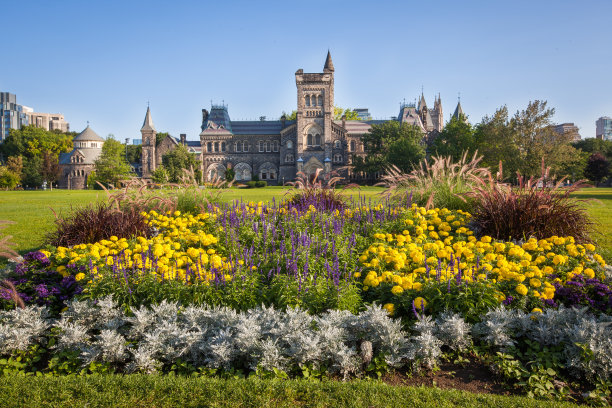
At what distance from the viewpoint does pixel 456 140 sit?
5072 cm

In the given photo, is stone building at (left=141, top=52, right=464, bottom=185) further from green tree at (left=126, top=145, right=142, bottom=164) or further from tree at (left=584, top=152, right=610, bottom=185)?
tree at (left=584, top=152, right=610, bottom=185)

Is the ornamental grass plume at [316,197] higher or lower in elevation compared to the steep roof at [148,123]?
lower

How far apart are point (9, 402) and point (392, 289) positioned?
375 centimetres

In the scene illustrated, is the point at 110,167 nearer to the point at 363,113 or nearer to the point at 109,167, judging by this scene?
the point at 109,167

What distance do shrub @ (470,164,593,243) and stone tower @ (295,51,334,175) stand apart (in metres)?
59.9

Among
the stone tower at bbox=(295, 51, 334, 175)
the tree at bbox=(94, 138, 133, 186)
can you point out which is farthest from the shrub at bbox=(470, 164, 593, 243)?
the tree at bbox=(94, 138, 133, 186)

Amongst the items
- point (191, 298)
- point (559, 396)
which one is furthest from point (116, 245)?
point (559, 396)

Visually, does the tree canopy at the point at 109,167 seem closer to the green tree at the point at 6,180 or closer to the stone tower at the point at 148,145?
the stone tower at the point at 148,145

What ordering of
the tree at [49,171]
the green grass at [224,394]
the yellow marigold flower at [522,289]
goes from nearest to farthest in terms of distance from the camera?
the green grass at [224,394] < the yellow marigold flower at [522,289] < the tree at [49,171]

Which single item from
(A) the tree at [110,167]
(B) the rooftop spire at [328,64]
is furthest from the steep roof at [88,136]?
(B) the rooftop spire at [328,64]

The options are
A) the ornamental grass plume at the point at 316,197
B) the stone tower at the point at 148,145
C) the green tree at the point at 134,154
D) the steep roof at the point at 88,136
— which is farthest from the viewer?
the green tree at the point at 134,154

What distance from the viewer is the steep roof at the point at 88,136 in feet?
286

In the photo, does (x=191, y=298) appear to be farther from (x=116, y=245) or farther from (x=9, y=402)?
(x=116, y=245)

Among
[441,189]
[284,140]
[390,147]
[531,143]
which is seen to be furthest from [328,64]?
[441,189]
